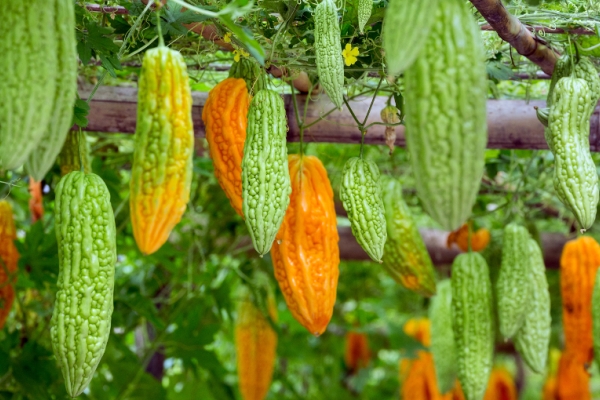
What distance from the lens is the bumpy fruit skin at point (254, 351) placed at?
2.69m

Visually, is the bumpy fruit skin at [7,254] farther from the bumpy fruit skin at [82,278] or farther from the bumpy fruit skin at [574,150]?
the bumpy fruit skin at [574,150]

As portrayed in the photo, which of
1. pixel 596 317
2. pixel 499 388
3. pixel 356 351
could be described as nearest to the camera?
pixel 596 317

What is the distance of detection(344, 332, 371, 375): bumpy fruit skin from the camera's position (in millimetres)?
4453

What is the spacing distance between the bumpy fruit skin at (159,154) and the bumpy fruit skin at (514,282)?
1.07m

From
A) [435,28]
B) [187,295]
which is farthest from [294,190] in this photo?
[187,295]

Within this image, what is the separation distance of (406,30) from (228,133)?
Answer: 68 cm

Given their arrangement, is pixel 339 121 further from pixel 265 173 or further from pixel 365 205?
pixel 265 173

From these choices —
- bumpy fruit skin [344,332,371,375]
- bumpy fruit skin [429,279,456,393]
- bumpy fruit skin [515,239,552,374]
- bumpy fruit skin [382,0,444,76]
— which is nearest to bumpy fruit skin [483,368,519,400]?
bumpy fruit skin [344,332,371,375]

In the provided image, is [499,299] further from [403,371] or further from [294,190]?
[403,371]

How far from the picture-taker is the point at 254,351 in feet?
8.91

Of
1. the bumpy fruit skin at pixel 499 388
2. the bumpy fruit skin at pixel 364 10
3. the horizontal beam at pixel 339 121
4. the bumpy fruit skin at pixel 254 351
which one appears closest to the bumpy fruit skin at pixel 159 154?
the bumpy fruit skin at pixel 364 10

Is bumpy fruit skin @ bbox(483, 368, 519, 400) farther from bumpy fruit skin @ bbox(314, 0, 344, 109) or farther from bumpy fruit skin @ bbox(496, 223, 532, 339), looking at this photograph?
bumpy fruit skin @ bbox(314, 0, 344, 109)

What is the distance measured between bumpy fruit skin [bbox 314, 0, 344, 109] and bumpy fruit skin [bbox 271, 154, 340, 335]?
1.24 ft

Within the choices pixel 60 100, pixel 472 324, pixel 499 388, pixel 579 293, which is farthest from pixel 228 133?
pixel 499 388
